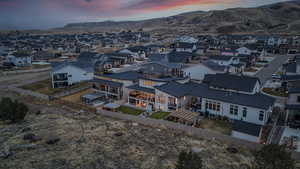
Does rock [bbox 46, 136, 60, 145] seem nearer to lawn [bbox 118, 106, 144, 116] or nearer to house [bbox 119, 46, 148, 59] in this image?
lawn [bbox 118, 106, 144, 116]

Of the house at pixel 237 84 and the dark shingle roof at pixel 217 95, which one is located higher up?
the house at pixel 237 84

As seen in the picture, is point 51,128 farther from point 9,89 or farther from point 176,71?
point 176,71

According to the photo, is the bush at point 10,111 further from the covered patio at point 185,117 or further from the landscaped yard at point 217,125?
the landscaped yard at point 217,125

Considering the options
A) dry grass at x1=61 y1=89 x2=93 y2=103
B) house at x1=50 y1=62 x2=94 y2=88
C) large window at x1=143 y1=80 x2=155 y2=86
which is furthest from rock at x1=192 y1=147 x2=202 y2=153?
house at x1=50 y1=62 x2=94 y2=88

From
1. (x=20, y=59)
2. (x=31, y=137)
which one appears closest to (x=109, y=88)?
(x=31, y=137)

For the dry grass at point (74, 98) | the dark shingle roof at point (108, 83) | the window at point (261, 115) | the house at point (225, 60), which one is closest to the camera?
the window at point (261, 115)

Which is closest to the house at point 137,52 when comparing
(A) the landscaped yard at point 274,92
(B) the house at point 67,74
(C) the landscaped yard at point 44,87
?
(B) the house at point 67,74
